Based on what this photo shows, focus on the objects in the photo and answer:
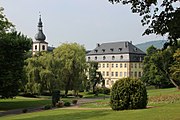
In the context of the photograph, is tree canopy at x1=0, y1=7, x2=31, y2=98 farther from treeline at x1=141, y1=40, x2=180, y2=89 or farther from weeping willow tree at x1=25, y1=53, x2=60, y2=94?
treeline at x1=141, y1=40, x2=180, y2=89

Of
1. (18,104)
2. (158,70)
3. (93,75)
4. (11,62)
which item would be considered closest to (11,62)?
(11,62)

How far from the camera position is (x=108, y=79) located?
9969 centimetres

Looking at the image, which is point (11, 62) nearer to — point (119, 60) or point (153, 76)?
point (153, 76)

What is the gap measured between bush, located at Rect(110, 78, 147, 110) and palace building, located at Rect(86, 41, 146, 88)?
241 feet

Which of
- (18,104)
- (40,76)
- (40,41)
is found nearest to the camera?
(18,104)

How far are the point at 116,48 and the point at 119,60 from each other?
4.05 metres

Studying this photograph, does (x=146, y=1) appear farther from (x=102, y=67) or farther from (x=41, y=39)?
(x=41, y=39)

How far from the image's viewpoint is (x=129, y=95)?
21.1m

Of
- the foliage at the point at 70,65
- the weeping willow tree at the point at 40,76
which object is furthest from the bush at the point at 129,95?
the foliage at the point at 70,65

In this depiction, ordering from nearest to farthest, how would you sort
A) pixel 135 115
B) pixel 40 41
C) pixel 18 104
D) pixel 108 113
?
pixel 135 115 → pixel 108 113 → pixel 18 104 → pixel 40 41

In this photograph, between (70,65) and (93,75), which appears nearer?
(70,65)

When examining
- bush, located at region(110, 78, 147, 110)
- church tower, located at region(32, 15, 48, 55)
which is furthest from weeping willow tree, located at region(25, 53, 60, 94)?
church tower, located at region(32, 15, 48, 55)

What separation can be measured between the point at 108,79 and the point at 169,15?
90.3 meters

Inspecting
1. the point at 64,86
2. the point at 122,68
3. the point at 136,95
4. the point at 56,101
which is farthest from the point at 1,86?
the point at 122,68
